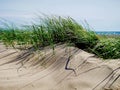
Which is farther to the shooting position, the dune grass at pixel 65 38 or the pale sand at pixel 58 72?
the dune grass at pixel 65 38

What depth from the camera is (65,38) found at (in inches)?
137

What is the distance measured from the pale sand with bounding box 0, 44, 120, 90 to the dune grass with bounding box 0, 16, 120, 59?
0.85 ft

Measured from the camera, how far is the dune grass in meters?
3.15

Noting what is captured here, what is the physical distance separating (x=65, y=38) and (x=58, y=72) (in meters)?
1.01

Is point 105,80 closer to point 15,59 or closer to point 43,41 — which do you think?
point 15,59

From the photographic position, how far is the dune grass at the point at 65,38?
3146 millimetres

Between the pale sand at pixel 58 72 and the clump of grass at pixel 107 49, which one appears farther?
the clump of grass at pixel 107 49

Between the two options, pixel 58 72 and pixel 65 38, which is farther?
pixel 65 38

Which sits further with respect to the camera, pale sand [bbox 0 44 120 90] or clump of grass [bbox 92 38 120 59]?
clump of grass [bbox 92 38 120 59]

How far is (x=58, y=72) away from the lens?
2.54m

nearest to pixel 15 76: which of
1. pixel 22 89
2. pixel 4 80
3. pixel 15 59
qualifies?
pixel 4 80

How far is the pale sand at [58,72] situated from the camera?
2.22m

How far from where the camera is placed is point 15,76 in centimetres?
255

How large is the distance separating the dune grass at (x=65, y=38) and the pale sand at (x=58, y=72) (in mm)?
260
